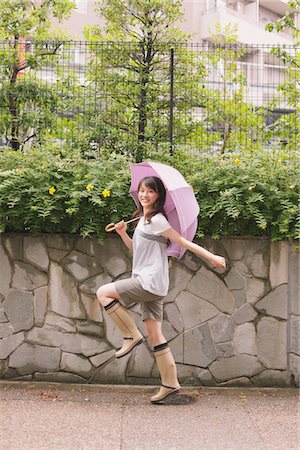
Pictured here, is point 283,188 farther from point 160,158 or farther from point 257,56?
point 257,56

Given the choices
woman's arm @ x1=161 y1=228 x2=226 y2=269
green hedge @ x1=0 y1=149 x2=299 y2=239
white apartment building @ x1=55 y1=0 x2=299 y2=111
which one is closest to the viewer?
woman's arm @ x1=161 y1=228 x2=226 y2=269

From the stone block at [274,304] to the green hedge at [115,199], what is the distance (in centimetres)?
54

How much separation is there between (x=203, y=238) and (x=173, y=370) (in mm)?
1299

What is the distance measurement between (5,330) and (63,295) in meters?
0.61

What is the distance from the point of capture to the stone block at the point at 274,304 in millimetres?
5547

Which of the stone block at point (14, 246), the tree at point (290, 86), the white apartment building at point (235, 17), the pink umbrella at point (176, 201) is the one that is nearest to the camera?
the pink umbrella at point (176, 201)

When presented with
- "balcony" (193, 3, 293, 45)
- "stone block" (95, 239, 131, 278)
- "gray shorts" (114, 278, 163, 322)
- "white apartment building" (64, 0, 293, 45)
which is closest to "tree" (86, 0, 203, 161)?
"stone block" (95, 239, 131, 278)

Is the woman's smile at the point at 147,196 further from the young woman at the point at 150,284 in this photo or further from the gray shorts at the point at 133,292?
the gray shorts at the point at 133,292

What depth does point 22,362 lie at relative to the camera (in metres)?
5.56

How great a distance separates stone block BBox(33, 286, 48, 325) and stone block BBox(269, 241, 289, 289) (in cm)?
205

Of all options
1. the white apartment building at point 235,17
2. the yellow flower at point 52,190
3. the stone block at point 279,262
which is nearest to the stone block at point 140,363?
the stone block at point 279,262

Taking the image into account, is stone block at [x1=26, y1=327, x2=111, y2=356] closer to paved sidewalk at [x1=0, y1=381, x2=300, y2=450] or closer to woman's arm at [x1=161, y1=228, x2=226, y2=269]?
paved sidewalk at [x1=0, y1=381, x2=300, y2=450]

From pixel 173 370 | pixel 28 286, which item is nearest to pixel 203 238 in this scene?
pixel 173 370

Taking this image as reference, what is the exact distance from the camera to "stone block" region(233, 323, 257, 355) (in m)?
5.52
